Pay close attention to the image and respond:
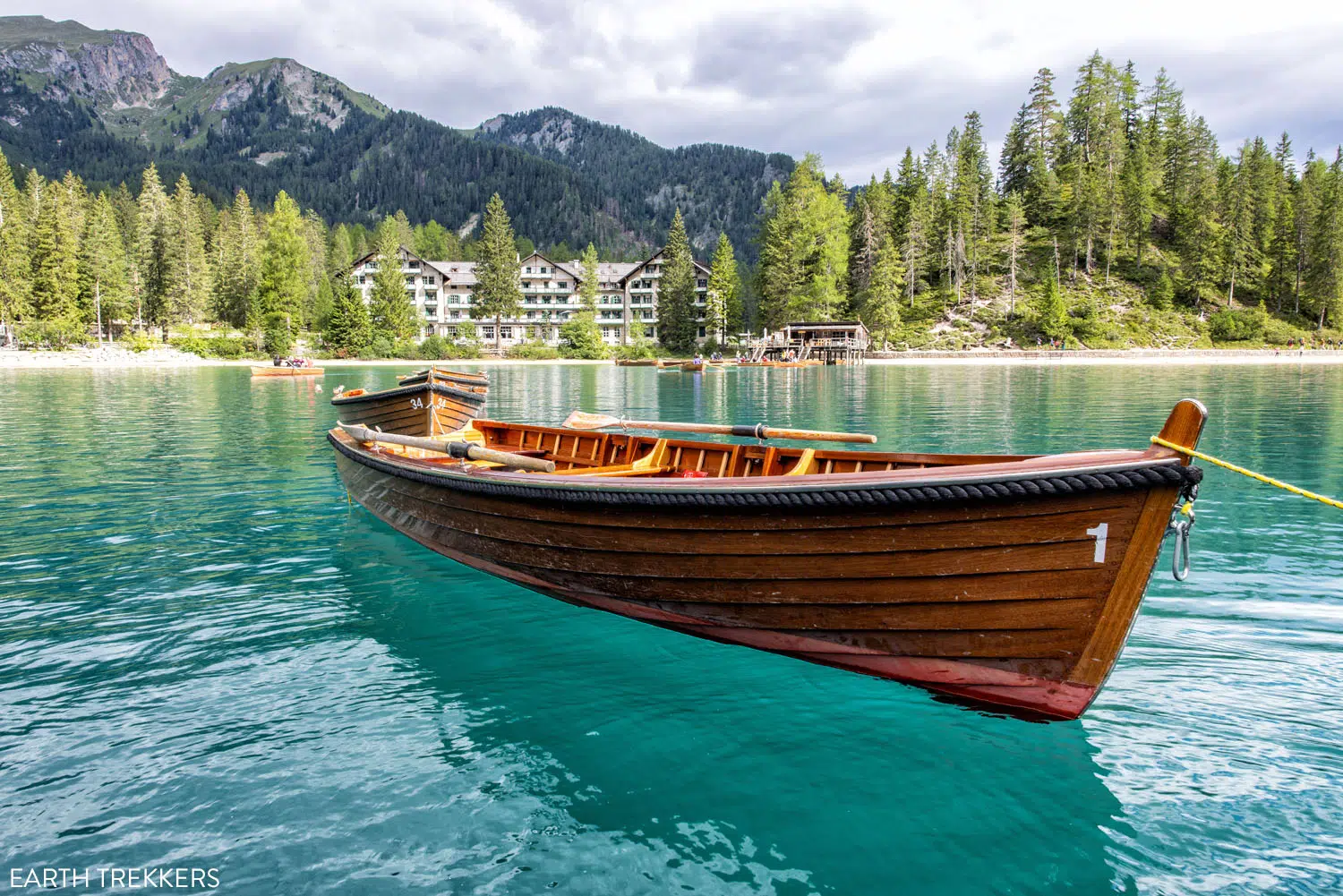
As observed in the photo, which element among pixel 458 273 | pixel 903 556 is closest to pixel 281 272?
pixel 458 273

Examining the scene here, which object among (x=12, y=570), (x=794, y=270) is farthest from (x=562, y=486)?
(x=794, y=270)

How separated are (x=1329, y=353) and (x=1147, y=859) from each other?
303 ft

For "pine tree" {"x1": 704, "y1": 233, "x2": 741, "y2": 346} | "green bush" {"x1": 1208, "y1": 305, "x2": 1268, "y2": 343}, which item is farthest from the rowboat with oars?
"green bush" {"x1": 1208, "y1": 305, "x2": 1268, "y2": 343}

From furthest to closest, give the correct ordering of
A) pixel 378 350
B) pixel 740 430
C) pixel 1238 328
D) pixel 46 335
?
pixel 1238 328 → pixel 378 350 → pixel 46 335 → pixel 740 430

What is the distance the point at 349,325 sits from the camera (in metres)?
75.5

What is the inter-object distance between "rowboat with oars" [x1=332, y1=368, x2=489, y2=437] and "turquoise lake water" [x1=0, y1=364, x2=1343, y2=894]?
6.36 meters

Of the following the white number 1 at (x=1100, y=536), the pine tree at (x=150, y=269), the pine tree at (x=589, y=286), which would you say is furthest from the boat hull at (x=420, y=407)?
the pine tree at (x=150, y=269)

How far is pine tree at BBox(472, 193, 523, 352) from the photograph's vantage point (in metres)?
88.1

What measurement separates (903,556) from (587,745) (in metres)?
2.55

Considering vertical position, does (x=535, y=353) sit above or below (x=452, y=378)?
above

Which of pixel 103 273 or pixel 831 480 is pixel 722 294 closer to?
pixel 103 273

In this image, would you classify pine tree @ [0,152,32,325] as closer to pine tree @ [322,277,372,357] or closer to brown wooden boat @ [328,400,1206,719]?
pine tree @ [322,277,372,357]

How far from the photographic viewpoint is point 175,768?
4691 millimetres

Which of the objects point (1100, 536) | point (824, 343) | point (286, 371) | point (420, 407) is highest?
point (824, 343)
